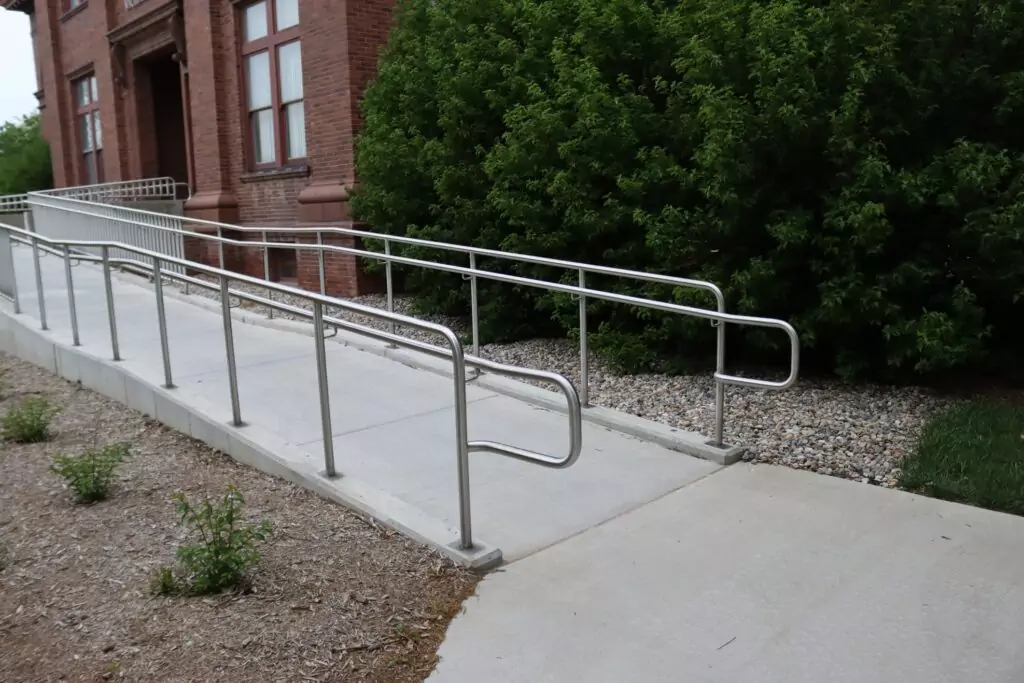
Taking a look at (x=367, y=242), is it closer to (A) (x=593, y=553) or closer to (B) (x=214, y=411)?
(B) (x=214, y=411)

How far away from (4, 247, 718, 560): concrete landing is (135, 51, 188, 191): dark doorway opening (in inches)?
451

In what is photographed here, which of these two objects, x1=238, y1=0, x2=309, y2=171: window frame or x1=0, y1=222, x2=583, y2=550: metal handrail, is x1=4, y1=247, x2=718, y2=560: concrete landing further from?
x1=238, y1=0, x2=309, y2=171: window frame

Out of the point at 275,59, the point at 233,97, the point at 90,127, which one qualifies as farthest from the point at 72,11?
the point at 275,59

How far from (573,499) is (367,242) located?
5.91 metres

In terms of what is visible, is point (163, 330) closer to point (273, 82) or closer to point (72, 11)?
point (273, 82)

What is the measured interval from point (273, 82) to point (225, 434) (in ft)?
30.9

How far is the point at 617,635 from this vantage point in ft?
10.8

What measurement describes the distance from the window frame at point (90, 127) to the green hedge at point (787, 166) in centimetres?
1693

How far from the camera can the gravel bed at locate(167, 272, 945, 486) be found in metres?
5.13

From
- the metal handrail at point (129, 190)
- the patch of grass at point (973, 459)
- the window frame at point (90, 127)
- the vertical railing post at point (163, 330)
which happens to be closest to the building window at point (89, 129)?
the window frame at point (90, 127)

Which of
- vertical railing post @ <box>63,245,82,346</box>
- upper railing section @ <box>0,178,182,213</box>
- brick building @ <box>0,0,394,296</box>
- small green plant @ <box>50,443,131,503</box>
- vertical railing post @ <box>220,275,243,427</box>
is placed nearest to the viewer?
small green plant @ <box>50,443,131,503</box>

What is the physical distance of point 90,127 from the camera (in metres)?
21.9

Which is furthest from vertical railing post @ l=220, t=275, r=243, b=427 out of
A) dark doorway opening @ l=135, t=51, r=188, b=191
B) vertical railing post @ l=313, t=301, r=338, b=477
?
dark doorway opening @ l=135, t=51, r=188, b=191

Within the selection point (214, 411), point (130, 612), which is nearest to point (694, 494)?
point (130, 612)
